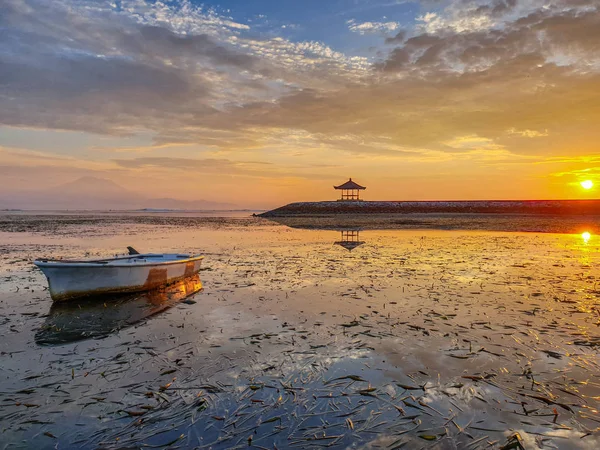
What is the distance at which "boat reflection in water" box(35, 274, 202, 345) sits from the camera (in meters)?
9.71

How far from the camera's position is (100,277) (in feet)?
42.1

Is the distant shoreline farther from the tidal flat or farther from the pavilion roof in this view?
the tidal flat

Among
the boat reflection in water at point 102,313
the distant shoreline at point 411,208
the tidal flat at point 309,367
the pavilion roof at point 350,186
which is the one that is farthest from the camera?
the distant shoreline at point 411,208

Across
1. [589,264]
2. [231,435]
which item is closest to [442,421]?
[231,435]

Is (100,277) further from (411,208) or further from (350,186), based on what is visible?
(411,208)

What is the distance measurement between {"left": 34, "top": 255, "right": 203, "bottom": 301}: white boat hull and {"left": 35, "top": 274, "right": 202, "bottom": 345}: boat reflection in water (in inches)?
12.3

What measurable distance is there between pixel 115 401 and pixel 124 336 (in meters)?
3.54

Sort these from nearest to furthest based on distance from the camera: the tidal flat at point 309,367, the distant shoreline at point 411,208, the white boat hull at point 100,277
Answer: the tidal flat at point 309,367
the white boat hull at point 100,277
the distant shoreline at point 411,208

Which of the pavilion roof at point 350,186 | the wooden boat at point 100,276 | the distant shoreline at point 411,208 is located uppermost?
the pavilion roof at point 350,186

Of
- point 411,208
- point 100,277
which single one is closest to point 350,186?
point 411,208

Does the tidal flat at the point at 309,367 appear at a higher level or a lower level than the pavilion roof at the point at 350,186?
lower

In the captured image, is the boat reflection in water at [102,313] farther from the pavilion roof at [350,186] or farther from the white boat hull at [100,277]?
the pavilion roof at [350,186]

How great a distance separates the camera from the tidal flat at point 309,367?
5.42 meters

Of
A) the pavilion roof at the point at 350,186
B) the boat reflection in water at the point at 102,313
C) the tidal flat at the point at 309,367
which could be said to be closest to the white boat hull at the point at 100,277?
the boat reflection in water at the point at 102,313
